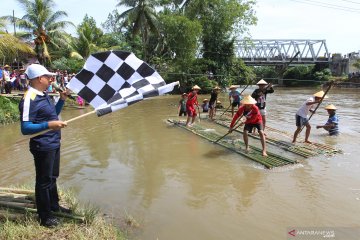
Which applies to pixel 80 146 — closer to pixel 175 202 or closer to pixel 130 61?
pixel 175 202

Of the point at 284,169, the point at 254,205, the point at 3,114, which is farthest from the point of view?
the point at 3,114

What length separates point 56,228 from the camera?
13.9ft

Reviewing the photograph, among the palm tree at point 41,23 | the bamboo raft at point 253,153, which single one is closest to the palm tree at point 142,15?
the palm tree at point 41,23

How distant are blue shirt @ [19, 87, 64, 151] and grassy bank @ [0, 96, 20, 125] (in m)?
11.8

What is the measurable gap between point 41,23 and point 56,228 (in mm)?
26295

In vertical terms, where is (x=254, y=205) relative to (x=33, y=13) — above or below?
below

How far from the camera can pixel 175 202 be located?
19.5 ft

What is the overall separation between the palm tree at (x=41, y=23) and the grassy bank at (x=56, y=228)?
2395 centimetres

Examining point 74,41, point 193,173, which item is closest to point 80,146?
point 193,173

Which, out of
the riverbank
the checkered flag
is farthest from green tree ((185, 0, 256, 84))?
the checkered flag

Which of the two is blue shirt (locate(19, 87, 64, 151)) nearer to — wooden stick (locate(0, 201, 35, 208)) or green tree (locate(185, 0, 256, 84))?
wooden stick (locate(0, 201, 35, 208))

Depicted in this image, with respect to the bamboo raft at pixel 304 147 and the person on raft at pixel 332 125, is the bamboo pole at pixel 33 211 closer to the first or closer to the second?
the bamboo raft at pixel 304 147

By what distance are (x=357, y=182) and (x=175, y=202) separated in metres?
3.41

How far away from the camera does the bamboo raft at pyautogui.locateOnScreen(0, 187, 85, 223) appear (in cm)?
449
